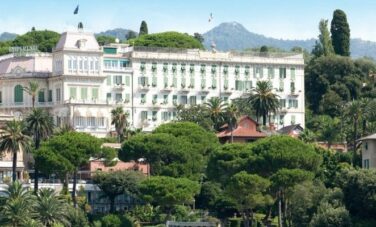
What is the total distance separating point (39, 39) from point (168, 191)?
208 feet

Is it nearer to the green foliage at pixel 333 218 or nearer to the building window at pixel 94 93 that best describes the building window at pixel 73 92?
the building window at pixel 94 93

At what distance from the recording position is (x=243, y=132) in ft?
449

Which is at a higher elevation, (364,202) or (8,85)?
(8,85)

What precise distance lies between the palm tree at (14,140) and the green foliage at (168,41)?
45.4m

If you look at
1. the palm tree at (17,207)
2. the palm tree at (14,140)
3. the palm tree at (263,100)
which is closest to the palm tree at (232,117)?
the palm tree at (263,100)

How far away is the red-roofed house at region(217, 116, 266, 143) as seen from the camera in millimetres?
135375

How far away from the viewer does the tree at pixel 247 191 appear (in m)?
108

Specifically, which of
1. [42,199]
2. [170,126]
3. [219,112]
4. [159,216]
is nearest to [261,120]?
[219,112]

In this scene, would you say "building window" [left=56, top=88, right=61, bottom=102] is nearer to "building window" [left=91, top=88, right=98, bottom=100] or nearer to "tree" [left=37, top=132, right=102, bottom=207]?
"building window" [left=91, top=88, right=98, bottom=100]

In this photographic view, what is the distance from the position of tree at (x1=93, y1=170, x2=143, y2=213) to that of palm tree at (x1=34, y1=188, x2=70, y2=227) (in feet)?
34.2

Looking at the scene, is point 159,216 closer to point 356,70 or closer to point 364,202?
point 364,202

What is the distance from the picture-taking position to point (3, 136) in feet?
379

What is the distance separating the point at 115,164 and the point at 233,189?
756 inches

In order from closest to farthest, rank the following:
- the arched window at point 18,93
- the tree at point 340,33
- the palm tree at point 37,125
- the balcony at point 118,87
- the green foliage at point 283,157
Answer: the green foliage at point 283,157, the palm tree at point 37,125, the arched window at point 18,93, the balcony at point 118,87, the tree at point 340,33
